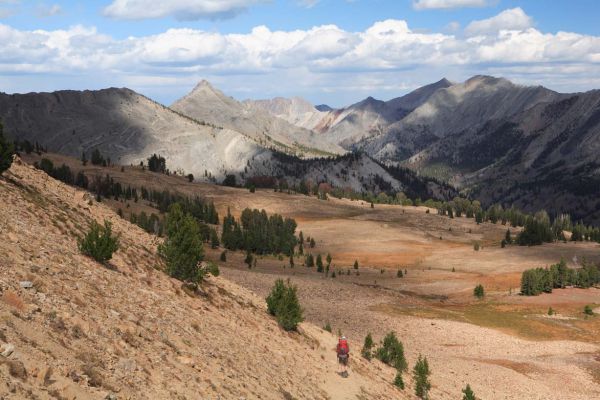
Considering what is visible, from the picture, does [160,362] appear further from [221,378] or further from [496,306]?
[496,306]

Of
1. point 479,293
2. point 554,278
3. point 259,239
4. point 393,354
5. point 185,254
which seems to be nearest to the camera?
point 185,254

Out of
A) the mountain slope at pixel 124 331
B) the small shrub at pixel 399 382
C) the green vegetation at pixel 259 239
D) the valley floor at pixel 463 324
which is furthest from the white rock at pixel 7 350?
the green vegetation at pixel 259 239

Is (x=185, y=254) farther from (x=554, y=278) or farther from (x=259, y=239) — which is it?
(x=259, y=239)

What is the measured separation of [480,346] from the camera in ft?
215

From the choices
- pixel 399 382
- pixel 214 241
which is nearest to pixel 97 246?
pixel 399 382

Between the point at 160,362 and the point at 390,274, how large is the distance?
119360 mm

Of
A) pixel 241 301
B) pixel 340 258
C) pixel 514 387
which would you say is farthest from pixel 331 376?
pixel 340 258

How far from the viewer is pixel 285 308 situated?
120ft

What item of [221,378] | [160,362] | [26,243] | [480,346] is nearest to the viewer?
[160,362]

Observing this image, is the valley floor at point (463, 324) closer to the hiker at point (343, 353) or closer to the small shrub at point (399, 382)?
the small shrub at point (399, 382)

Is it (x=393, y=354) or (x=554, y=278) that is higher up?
(x=393, y=354)

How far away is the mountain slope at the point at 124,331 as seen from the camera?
16.9m

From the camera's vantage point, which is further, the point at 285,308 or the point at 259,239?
the point at 259,239

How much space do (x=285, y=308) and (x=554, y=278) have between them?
92819 millimetres
